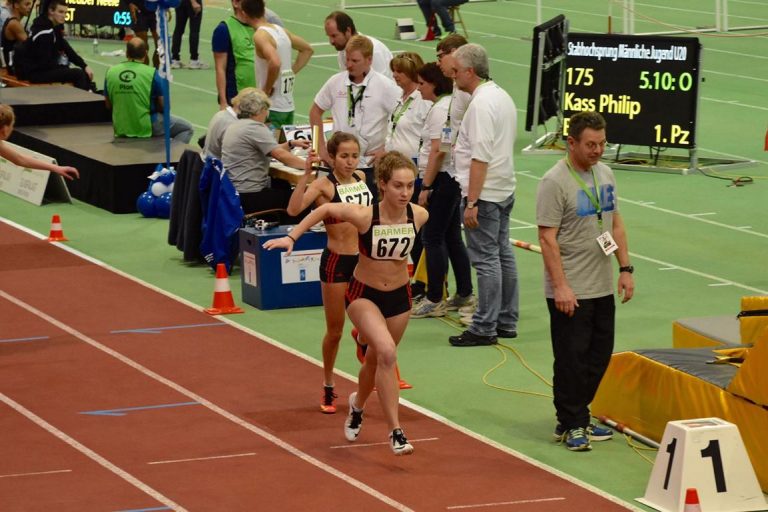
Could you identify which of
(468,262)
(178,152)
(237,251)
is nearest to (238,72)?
(178,152)

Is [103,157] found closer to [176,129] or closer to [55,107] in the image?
[176,129]

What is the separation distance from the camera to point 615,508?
26.0ft

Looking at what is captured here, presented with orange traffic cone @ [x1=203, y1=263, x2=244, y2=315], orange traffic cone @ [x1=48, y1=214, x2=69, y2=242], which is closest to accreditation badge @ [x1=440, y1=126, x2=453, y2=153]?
orange traffic cone @ [x1=203, y1=263, x2=244, y2=315]

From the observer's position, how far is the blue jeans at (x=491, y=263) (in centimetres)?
1097

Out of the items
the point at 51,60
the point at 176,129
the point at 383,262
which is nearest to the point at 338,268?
the point at 383,262

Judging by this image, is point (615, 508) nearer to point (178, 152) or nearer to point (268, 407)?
point (268, 407)

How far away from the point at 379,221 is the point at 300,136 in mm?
5775

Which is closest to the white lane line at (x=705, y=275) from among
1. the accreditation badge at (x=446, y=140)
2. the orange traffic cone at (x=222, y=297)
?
the accreditation badge at (x=446, y=140)

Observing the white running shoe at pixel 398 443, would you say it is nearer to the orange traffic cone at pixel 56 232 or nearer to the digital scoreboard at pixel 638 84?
the orange traffic cone at pixel 56 232

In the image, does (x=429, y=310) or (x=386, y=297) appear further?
(x=429, y=310)

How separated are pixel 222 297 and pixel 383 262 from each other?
3682mm

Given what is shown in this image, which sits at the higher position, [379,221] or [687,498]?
[379,221]

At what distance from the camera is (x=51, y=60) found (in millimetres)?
21281

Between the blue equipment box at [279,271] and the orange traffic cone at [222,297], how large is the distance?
0.87 ft
